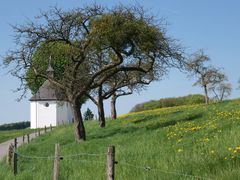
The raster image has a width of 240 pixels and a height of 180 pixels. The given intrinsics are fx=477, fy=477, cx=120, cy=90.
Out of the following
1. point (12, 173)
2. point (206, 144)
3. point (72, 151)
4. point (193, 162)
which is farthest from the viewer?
point (72, 151)

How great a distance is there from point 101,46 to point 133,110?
149 ft

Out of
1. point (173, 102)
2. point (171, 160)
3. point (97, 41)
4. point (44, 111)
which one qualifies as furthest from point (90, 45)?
point (44, 111)

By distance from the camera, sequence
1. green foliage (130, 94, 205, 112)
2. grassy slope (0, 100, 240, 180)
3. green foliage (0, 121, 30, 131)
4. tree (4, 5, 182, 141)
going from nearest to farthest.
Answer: grassy slope (0, 100, 240, 180), tree (4, 5, 182, 141), green foliage (130, 94, 205, 112), green foliage (0, 121, 30, 131)

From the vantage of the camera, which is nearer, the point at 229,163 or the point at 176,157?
the point at 229,163

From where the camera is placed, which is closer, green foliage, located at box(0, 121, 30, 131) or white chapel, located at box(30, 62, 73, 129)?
white chapel, located at box(30, 62, 73, 129)

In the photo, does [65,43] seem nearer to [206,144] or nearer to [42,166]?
[42,166]

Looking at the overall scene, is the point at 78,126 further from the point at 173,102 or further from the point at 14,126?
the point at 14,126

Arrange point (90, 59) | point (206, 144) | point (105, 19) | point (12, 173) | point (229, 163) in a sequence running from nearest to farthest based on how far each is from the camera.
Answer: point (229, 163) → point (206, 144) → point (12, 173) → point (105, 19) → point (90, 59)

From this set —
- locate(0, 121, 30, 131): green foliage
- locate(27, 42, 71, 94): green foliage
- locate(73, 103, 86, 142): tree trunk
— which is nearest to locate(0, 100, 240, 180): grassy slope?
locate(73, 103, 86, 142): tree trunk

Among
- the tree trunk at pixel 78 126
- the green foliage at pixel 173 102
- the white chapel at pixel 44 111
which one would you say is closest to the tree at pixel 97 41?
the tree trunk at pixel 78 126

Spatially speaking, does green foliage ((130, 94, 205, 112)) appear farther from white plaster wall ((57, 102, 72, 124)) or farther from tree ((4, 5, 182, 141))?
tree ((4, 5, 182, 141))

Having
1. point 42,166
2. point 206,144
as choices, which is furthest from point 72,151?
point 206,144

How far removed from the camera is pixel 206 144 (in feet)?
44.8

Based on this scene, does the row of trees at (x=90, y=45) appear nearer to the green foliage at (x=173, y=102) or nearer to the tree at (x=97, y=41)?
the tree at (x=97, y=41)
